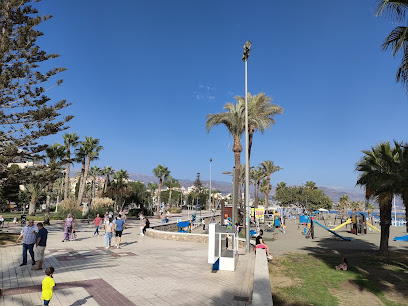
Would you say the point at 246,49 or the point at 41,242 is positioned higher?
the point at 246,49

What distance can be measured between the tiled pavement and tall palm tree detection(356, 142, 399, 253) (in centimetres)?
786

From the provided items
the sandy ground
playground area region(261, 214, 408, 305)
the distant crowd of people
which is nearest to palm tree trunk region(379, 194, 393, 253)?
playground area region(261, 214, 408, 305)

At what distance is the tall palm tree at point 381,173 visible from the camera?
1393 cm

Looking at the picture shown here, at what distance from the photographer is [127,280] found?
8.12 meters

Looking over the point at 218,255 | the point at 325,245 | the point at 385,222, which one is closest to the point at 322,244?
the point at 325,245

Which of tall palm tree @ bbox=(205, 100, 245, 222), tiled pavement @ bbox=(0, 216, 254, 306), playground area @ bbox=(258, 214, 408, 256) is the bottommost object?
playground area @ bbox=(258, 214, 408, 256)

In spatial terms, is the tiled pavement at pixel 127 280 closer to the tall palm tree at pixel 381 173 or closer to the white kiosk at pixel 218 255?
the white kiosk at pixel 218 255

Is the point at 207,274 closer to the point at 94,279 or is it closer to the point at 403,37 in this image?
the point at 94,279

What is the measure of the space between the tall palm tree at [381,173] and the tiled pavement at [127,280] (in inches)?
310

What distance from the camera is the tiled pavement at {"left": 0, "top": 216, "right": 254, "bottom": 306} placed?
651cm

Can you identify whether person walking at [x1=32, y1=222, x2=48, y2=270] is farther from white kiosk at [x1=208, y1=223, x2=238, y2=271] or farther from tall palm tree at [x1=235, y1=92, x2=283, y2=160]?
tall palm tree at [x1=235, y1=92, x2=283, y2=160]

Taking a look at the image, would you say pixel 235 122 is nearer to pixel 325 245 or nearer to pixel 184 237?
pixel 184 237

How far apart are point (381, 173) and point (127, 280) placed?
1356cm

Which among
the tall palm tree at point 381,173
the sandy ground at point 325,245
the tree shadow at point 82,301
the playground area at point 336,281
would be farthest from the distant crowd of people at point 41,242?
the tall palm tree at point 381,173
